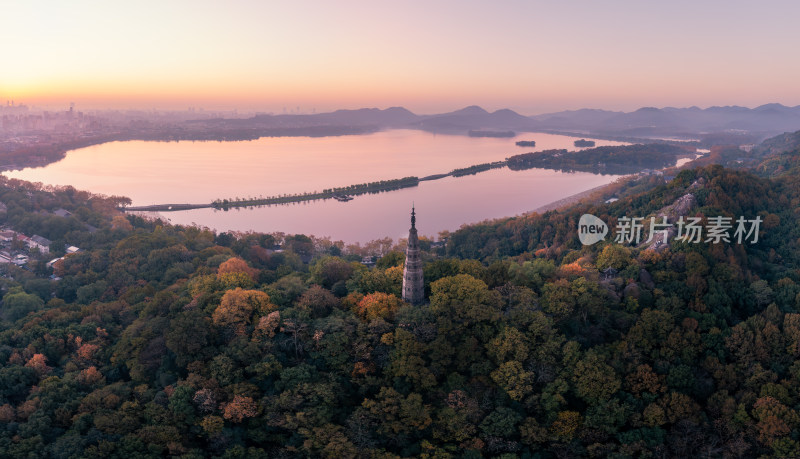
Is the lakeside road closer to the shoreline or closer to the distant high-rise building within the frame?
the shoreline

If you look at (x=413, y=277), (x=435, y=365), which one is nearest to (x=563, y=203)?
(x=413, y=277)

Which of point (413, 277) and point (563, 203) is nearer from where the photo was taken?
point (413, 277)

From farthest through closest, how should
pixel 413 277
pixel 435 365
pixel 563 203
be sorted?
pixel 563 203, pixel 413 277, pixel 435 365

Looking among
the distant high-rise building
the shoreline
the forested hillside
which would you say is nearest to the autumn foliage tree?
the forested hillside

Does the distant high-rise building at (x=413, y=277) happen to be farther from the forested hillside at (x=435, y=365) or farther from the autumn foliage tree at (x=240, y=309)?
the autumn foliage tree at (x=240, y=309)

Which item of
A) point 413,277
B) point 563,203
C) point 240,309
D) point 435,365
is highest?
point 413,277

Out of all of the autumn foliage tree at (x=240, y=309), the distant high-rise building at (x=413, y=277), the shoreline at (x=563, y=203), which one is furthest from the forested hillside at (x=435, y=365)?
the shoreline at (x=563, y=203)

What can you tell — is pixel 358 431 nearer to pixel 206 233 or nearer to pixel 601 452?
pixel 601 452

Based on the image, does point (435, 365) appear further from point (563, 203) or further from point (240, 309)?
point (563, 203)

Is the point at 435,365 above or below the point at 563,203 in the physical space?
below
